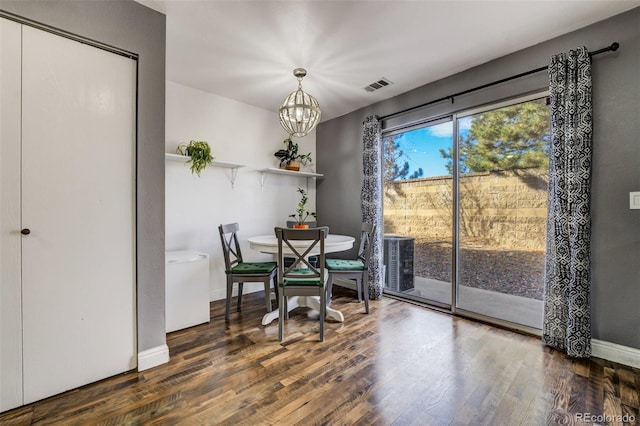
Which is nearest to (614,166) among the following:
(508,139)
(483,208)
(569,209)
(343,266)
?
(569,209)

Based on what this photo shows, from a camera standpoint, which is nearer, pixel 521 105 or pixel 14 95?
pixel 14 95

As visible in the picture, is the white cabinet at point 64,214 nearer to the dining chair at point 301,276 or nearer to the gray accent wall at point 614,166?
the dining chair at point 301,276

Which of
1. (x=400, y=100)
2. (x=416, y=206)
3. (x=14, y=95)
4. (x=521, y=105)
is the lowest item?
(x=416, y=206)

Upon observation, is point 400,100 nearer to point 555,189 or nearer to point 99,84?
point 555,189

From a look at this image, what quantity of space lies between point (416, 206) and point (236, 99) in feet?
8.78

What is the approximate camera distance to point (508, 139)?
2.67 m

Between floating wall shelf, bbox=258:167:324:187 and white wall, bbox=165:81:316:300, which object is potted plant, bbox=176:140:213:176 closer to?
white wall, bbox=165:81:316:300

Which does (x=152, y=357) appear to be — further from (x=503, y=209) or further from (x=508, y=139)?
(x=508, y=139)

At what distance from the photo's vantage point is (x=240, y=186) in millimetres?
3686

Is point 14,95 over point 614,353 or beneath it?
over

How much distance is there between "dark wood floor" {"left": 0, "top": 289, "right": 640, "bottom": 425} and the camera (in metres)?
1.47

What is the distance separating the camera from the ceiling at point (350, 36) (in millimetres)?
1943

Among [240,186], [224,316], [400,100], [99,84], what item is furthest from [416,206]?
[99,84]

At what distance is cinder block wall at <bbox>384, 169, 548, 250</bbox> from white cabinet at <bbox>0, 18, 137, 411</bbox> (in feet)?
9.53
